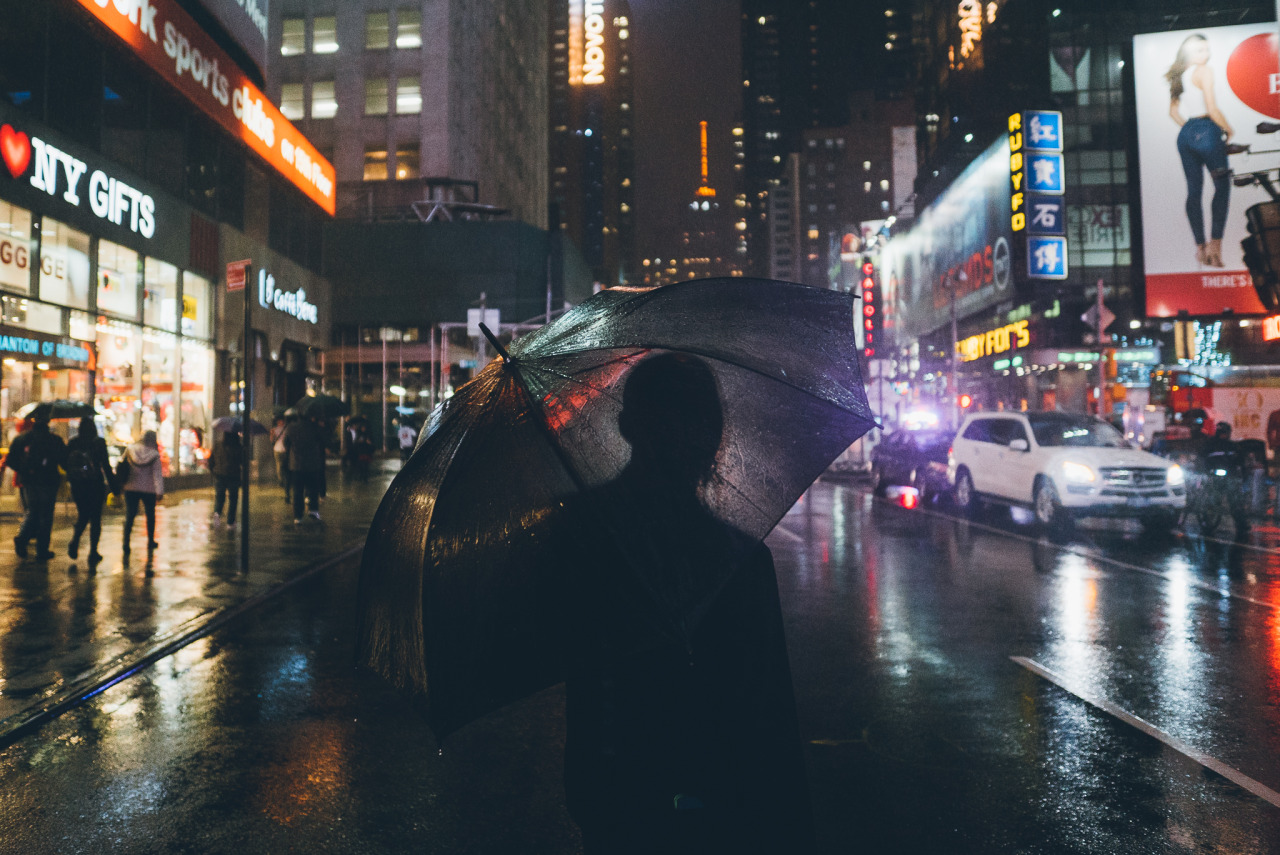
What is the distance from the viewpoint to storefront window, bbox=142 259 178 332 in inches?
837

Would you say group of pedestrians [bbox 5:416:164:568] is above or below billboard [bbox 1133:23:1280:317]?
below

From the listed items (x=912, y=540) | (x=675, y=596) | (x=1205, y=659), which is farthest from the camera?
(x=912, y=540)

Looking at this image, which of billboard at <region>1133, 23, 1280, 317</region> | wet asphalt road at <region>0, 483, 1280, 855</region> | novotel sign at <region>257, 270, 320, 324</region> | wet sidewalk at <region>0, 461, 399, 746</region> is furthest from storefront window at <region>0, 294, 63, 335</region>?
billboard at <region>1133, 23, 1280, 317</region>

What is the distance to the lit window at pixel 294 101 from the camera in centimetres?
5325

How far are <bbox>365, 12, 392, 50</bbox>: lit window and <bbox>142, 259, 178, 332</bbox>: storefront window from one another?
3445 cm

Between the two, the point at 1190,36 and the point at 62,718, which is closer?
the point at 62,718

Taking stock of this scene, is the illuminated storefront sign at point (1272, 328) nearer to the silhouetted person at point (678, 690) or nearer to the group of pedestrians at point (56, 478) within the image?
the group of pedestrians at point (56, 478)

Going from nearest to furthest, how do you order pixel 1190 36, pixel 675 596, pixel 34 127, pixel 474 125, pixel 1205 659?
pixel 675 596
pixel 1205 659
pixel 34 127
pixel 1190 36
pixel 474 125

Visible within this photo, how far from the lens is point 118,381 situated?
20.3 metres

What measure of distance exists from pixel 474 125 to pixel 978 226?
29636 millimetres

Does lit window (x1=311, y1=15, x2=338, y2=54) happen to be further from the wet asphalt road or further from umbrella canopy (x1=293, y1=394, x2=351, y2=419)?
the wet asphalt road

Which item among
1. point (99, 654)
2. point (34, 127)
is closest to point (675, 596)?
A: point (99, 654)

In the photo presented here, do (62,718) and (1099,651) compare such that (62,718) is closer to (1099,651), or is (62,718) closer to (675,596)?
(675,596)

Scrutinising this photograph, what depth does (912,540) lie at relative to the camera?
1414 centimetres
